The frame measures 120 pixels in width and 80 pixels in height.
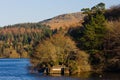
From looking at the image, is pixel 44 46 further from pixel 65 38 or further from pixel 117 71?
pixel 117 71

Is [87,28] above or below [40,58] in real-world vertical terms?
above

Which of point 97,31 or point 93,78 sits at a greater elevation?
point 97,31

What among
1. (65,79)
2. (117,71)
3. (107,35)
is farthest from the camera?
(107,35)

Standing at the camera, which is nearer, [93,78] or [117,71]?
[93,78]

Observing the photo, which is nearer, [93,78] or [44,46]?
[93,78]

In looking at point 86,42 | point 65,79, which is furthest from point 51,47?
point 65,79

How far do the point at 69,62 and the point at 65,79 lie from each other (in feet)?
54.2

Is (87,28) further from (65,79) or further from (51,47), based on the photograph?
(65,79)

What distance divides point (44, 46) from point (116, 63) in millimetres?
17150

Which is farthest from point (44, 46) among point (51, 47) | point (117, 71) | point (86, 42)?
point (117, 71)

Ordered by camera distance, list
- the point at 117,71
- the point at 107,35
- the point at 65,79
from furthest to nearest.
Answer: the point at 107,35 → the point at 117,71 → the point at 65,79

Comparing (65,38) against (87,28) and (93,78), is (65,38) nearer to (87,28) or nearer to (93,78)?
(87,28)

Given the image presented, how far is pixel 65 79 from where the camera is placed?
7850 centimetres

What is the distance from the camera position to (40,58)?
9631 centimetres
